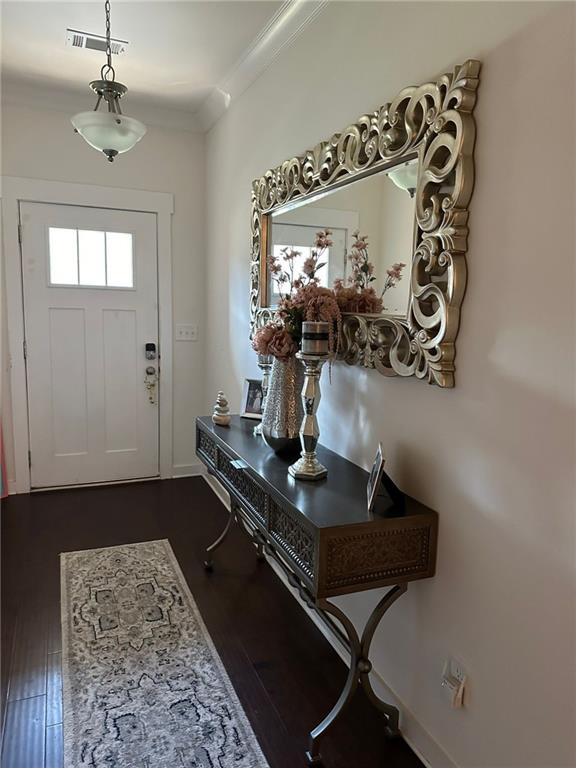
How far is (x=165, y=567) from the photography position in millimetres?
2803

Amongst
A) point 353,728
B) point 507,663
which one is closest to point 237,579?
point 353,728

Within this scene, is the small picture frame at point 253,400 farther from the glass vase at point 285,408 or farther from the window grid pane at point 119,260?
the window grid pane at point 119,260

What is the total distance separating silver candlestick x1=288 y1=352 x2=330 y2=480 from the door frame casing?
8.19ft

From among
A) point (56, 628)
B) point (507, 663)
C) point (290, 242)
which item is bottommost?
point (56, 628)

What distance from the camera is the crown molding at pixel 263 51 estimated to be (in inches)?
89.5

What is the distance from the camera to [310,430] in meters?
1.86

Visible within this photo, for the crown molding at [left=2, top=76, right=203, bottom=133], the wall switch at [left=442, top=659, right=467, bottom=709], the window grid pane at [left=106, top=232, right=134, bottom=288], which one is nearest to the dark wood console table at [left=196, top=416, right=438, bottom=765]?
the wall switch at [left=442, top=659, right=467, bottom=709]

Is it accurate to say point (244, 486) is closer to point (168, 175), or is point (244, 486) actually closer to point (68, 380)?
point (68, 380)

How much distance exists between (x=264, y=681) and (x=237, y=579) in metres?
0.75

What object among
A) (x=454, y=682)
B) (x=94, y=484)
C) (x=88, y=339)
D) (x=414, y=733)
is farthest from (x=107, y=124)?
(x=94, y=484)

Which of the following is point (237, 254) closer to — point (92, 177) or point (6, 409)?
point (92, 177)

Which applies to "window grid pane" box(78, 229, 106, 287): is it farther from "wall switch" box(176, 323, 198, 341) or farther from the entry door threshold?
the entry door threshold

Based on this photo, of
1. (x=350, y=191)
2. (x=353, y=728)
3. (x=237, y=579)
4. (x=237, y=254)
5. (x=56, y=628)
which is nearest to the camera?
(x=353, y=728)

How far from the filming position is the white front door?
12.2 ft
